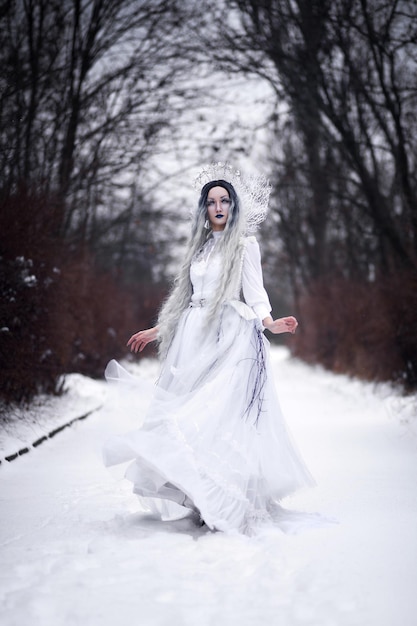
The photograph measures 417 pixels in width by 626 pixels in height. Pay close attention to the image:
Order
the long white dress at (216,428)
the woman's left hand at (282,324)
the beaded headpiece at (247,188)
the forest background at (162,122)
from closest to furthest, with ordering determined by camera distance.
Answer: the long white dress at (216,428), the woman's left hand at (282,324), the beaded headpiece at (247,188), the forest background at (162,122)

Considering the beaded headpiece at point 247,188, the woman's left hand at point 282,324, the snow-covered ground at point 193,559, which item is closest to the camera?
the snow-covered ground at point 193,559

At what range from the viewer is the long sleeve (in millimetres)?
4598

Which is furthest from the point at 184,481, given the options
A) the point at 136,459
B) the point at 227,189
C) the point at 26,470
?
the point at 26,470

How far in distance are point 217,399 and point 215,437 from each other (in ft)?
0.76

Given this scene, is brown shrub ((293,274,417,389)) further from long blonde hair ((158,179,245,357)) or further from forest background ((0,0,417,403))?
long blonde hair ((158,179,245,357))

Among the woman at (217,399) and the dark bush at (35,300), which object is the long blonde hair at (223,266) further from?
the dark bush at (35,300)

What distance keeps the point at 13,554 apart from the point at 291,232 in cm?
2672

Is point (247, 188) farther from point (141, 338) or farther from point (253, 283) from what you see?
point (141, 338)

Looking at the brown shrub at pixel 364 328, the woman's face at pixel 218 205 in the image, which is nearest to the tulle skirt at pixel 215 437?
the woman's face at pixel 218 205

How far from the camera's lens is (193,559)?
355cm

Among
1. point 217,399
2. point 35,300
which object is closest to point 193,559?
point 217,399

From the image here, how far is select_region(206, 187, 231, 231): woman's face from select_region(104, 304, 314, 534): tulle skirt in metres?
0.65

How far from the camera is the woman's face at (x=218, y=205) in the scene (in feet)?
15.6

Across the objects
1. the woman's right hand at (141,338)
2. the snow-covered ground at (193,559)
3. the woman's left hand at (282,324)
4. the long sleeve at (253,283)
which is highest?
the long sleeve at (253,283)
